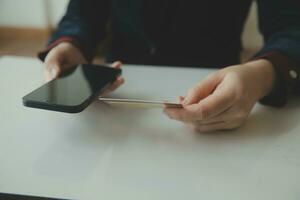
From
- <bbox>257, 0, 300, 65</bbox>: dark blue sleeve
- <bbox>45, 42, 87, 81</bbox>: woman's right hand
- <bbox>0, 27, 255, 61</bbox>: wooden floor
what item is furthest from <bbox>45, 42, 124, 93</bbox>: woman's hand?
<bbox>0, 27, 255, 61</bbox>: wooden floor

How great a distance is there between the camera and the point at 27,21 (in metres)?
2.32

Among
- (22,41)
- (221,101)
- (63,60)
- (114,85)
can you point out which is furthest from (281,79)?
(22,41)

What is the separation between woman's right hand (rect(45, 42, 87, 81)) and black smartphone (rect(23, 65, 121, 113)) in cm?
2

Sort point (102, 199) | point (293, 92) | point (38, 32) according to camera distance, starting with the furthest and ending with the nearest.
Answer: point (38, 32)
point (293, 92)
point (102, 199)

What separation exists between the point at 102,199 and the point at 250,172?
0.52 feet

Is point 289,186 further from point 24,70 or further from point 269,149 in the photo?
point 24,70

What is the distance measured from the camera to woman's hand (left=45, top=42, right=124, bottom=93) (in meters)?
0.52

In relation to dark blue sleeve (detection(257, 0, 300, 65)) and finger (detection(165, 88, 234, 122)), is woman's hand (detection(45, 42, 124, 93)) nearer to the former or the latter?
finger (detection(165, 88, 234, 122))

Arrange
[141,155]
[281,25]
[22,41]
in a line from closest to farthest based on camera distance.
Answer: [141,155], [281,25], [22,41]

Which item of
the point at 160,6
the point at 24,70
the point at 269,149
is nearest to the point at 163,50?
the point at 160,6

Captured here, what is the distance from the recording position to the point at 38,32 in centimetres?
235

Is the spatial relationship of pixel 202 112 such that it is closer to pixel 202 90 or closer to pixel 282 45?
pixel 202 90

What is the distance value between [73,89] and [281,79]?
304 millimetres

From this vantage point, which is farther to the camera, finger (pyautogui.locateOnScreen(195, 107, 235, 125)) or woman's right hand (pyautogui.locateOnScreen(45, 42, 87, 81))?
woman's right hand (pyautogui.locateOnScreen(45, 42, 87, 81))
